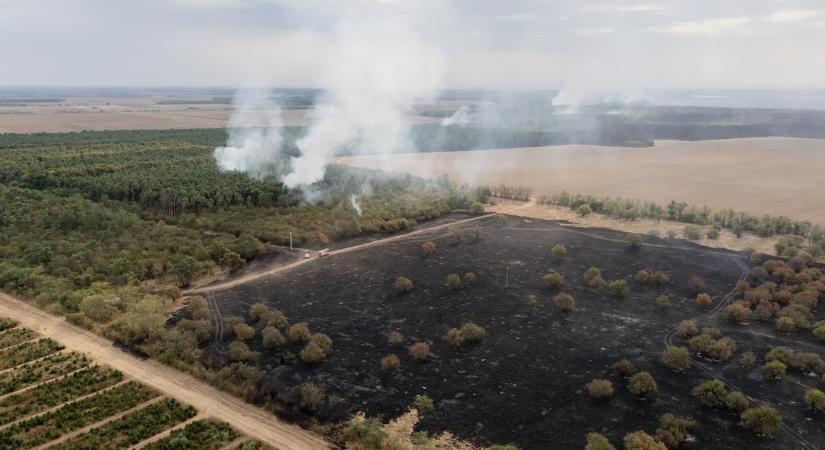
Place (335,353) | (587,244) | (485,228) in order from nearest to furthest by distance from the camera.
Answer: (335,353) < (587,244) < (485,228)

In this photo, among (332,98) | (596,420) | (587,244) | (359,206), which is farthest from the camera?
(332,98)

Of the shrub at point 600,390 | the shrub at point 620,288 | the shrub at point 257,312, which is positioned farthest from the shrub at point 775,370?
the shrub at point 257,312

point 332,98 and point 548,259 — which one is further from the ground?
point 332,98

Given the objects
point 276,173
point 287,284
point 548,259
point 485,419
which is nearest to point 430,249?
point 548,259

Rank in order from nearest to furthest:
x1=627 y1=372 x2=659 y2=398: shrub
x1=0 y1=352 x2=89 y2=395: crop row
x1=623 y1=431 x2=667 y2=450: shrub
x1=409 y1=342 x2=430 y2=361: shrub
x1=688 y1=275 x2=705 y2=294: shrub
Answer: x1=623 y1=431 x2=667 y2=450: shrub
x1=627 y1=372 x2=659 y2=398: shrub
x1=0 y1=352 x2=89 y2=395: crop row
x1=409 y1=342 x2=430 y2=361: shrub
x1=688 y1=275 x2=705 y2=294: shrub

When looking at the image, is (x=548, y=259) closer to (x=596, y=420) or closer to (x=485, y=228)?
(x=485, y=228)

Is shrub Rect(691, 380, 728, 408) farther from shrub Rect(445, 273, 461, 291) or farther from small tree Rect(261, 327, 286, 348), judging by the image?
small tree Rect(261, 327, 286, 348)

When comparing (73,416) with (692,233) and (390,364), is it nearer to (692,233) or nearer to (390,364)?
(390,364)

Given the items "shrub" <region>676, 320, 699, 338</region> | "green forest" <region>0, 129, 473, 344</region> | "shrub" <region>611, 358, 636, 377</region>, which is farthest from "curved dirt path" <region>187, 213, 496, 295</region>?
"shrub" <region>676, 320, 699, 338</region>
